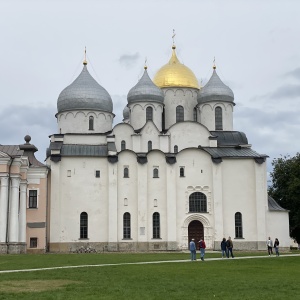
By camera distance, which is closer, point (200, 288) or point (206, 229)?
point (200, 288)

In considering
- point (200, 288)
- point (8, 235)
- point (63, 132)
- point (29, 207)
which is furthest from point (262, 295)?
point (63, 132)

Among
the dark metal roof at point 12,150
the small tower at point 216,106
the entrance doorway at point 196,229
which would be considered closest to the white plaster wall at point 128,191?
the entrance doorway at point 196,229

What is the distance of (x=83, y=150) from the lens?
180 ft

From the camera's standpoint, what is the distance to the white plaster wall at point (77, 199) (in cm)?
5309

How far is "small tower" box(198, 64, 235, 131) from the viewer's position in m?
59.6

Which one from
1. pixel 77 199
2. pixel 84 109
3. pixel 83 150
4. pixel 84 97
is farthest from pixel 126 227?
pixel 84 97

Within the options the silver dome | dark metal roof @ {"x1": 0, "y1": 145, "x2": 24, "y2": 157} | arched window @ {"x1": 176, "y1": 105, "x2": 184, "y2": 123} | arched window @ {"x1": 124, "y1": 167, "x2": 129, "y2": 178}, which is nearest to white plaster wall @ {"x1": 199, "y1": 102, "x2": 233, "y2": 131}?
arched window @ {"x1": 176, "y1": 105, "x2": 184, "y2": 123}

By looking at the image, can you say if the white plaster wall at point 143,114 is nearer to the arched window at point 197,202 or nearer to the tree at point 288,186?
the arched window at point 197,202

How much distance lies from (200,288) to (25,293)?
5351mm

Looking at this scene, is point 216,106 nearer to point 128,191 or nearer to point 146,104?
point 146,104

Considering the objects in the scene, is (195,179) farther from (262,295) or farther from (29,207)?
(262,295)

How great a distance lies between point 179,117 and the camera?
60562 mm

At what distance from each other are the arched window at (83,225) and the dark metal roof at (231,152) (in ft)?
41.4

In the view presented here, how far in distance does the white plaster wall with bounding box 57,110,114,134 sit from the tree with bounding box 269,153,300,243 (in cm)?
1916
